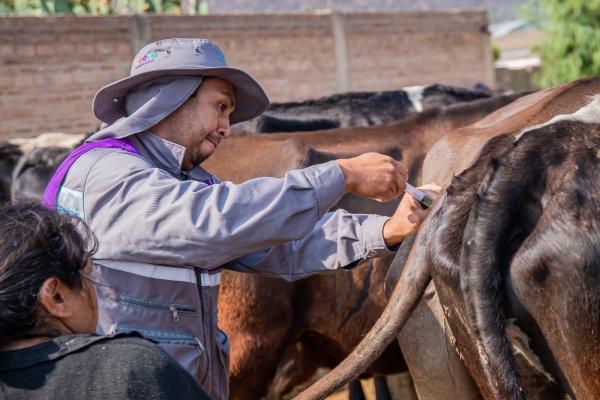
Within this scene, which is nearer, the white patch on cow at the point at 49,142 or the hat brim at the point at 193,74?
the hat brim at the point at 193,74

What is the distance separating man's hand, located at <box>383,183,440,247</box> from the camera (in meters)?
2.76

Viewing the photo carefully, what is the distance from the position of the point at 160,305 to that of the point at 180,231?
14.1 inches

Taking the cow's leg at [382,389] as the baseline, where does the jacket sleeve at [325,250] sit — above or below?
above

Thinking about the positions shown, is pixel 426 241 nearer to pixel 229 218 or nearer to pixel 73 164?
pixel 229 218

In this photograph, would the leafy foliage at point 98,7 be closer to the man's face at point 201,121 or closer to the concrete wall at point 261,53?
the concrete wall at point 261,53

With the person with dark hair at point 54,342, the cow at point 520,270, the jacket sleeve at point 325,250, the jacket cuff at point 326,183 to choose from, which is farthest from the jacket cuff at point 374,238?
the person with dark hair at point 54,342

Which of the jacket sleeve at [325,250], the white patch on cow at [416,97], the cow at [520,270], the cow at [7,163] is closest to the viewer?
the cow at [520,270]

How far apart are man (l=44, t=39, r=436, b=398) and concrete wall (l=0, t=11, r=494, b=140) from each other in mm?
9040

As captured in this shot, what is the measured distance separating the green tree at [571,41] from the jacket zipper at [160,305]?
594 inches

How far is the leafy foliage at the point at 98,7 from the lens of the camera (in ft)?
47.7

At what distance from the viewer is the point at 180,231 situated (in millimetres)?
2330

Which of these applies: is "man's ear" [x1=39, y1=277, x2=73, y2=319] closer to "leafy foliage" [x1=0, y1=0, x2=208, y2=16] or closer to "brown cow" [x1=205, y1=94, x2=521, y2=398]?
"brown cow" [x1=205, y1=94, x2=521, y2=398]

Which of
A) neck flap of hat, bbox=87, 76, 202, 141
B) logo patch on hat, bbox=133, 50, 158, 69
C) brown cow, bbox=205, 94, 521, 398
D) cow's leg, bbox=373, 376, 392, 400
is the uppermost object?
logo patch on hat, bbox=133, 50, 158, 69

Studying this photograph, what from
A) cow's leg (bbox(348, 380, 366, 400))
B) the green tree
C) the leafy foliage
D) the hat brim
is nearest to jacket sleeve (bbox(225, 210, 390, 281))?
the hat brim
